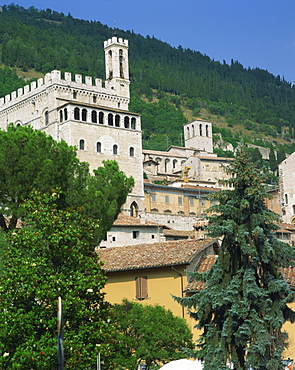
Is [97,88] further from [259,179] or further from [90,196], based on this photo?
[259,179]

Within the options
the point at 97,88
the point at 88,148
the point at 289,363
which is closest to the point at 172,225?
the point at 88,148

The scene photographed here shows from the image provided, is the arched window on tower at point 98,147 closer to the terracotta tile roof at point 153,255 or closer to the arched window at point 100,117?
the arched window at point 100,117

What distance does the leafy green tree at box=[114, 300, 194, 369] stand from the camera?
994 inches

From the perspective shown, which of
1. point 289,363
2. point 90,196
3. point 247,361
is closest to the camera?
point 247,361

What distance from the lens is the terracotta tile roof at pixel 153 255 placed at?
104 feet

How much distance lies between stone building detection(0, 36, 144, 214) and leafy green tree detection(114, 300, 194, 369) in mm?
42929

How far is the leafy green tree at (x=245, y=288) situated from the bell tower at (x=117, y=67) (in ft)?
194

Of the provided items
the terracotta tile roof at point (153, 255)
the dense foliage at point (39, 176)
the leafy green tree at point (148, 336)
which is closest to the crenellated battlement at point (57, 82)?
the terracotta tile roof at point (153, 255)

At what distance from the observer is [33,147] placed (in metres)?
29.6

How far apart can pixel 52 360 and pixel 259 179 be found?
25.9 ft

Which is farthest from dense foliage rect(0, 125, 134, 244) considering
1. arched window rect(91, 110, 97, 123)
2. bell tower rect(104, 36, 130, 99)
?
bell tower rect(104, 36, 130, 99)

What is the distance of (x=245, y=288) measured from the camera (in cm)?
2012

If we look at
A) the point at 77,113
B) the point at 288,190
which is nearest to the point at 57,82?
the point at 77,113

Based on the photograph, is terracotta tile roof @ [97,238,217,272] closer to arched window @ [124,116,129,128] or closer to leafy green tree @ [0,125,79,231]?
leafy green tree @ [0,125,79,231]
